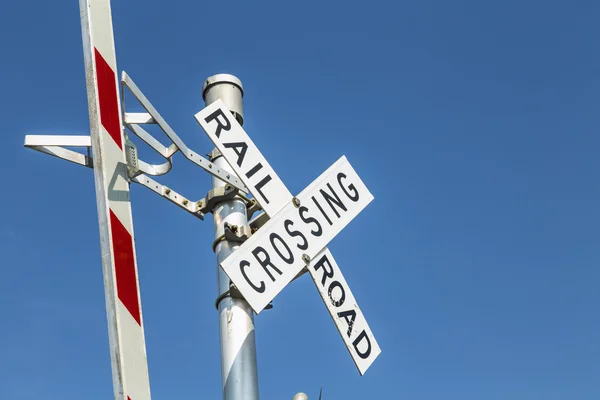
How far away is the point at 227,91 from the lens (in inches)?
170

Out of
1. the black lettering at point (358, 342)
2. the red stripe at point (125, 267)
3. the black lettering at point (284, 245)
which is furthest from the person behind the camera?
the black lettering at point (358, 342)

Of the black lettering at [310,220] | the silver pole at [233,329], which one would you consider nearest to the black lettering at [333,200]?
the black lettering at [310,220]

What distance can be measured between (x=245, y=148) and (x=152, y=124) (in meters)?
0.47

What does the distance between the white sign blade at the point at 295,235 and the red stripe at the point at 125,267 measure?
617mm

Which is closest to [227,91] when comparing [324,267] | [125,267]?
[324,267]

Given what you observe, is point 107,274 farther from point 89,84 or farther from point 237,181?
point 237,181

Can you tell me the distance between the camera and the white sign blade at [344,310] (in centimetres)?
390

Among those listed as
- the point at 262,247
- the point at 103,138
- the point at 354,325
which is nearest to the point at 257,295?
the point at 262,247

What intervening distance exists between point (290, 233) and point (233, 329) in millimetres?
505

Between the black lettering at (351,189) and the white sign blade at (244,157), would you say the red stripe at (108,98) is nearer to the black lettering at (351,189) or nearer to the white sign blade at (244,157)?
the white sign blade at (244,157)

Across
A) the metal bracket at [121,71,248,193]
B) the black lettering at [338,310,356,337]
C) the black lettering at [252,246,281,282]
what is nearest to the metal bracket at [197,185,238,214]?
the metal bracket at [121,71,248,193]

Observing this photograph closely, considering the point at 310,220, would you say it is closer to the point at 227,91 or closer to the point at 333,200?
the point at 333,200

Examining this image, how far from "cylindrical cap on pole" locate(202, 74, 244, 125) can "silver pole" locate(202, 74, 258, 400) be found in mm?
281

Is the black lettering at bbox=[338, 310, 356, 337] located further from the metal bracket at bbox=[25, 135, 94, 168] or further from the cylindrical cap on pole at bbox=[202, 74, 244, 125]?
the metal bracket at bbox=[25, 135, 94, 168]
